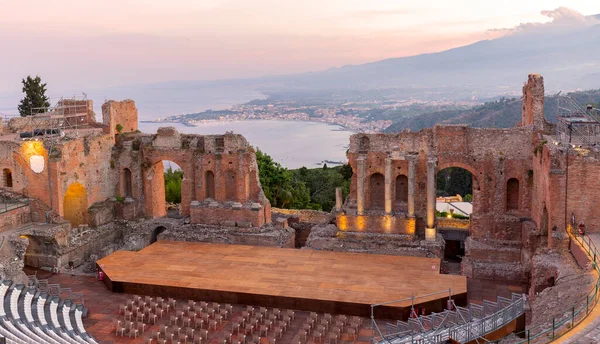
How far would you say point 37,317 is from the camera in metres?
18.1

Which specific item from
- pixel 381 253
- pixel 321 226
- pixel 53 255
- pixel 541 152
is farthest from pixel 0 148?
pixel 541 152

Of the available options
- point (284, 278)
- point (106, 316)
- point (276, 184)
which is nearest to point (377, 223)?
point (284, 278)

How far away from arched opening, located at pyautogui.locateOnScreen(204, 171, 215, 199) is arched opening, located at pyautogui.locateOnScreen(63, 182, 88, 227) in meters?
6.02

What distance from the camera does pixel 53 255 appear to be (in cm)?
2533

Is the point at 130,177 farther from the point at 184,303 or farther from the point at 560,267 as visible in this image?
the point at 560,267

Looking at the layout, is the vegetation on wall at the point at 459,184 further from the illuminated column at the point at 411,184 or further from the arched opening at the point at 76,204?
the arched opening at the point at 76,204

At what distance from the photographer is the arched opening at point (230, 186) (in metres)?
29.0

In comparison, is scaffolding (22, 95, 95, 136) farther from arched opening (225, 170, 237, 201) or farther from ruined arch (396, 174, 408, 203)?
ruined arch (396, 174, 408, 203)

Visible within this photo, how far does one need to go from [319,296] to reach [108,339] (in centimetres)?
712

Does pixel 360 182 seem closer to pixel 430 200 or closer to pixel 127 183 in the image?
pixel 430 200

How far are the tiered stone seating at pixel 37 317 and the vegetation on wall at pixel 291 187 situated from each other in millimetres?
18912

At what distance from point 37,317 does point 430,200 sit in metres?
16.2

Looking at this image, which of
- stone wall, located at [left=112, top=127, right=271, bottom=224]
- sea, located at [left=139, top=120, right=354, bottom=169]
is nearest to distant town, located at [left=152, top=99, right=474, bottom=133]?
sea, located at [left=139, top=120, right=354, bottom=169]

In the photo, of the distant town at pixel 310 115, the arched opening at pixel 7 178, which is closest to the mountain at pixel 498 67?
the distant town at pixel 310 115
